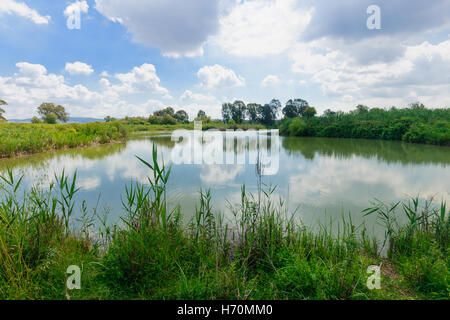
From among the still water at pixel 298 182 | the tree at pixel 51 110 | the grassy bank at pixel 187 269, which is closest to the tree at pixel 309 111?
the still water at pixel 298 182

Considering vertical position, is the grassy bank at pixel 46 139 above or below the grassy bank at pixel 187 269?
above

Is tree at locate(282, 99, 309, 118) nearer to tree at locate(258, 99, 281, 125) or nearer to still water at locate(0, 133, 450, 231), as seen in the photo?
tree at locate(258, 99, 281, 125)

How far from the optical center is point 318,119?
62.8 feet

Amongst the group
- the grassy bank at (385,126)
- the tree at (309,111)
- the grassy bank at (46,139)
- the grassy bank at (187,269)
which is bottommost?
the grassy bank at (187,269)

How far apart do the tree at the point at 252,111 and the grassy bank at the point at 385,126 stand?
25.6 feet

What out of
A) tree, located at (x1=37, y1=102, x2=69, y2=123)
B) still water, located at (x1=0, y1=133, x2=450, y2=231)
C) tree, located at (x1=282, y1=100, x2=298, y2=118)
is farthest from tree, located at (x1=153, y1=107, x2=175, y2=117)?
still water, located at (x1=0, y1=133, x2=450, y2=231)

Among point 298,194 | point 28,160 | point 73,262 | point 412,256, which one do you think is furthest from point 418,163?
point 28,160

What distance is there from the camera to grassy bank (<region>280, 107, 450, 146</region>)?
1102cm

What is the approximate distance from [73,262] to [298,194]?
3554 mm

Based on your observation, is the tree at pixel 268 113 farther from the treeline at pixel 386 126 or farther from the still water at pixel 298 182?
the still water at pixel 298 182

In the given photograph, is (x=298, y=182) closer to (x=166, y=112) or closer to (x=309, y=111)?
(x=309, y=111)

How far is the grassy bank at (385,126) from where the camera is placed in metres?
11.0

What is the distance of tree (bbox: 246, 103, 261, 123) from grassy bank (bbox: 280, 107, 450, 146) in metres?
7.80

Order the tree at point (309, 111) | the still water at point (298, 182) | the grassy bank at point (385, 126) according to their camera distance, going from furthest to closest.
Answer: the tree at point (309, 111) → the grassy bank at point (385, 126) → the still water at point (298, 182)
